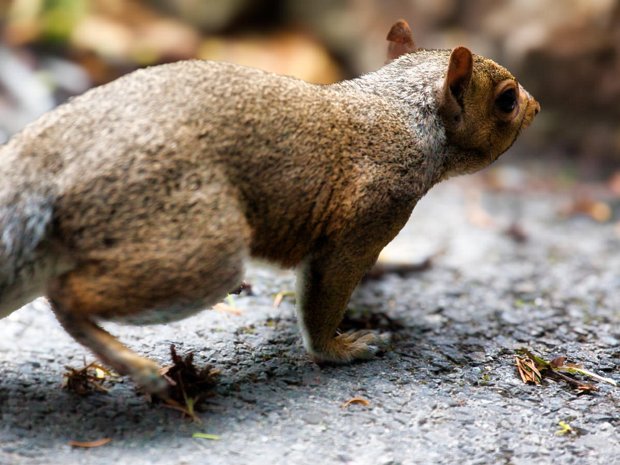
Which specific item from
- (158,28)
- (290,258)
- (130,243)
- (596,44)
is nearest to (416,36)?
(596,44)

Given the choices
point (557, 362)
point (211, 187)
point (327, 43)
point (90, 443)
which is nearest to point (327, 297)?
point (211, 187)

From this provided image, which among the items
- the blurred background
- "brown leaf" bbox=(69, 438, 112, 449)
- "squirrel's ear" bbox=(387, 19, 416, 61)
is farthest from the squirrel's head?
the blurred background

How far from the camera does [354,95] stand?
177 inches

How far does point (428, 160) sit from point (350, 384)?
56.4 inches

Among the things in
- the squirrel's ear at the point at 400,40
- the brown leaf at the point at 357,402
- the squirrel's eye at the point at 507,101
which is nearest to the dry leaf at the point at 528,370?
the brown leaf at the point at 357,402

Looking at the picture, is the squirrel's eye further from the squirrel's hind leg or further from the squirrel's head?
the squirrel's hind leg

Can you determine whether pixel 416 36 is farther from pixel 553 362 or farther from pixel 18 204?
pixel 18 204

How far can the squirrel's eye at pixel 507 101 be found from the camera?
15.7 feet

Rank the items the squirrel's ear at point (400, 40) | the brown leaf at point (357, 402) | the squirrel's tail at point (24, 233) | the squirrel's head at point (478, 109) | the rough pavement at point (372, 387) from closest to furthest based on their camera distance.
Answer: the squirrel's tail at point (24, 233) → the rough pavement at point (372, 387) → the brown leaf at point (357, 402) → the squirrel's head at point (478, 109) → the squirrel's ear at point (400, 40)

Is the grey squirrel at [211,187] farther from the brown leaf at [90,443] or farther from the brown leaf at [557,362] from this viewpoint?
the brown leaf at [557,362]

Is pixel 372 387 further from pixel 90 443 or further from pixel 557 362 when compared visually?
pixel 90 443

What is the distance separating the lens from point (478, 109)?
4727 millimetres

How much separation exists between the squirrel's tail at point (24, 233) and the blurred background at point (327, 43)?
5636 millimetres

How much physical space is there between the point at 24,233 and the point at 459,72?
2611mm
